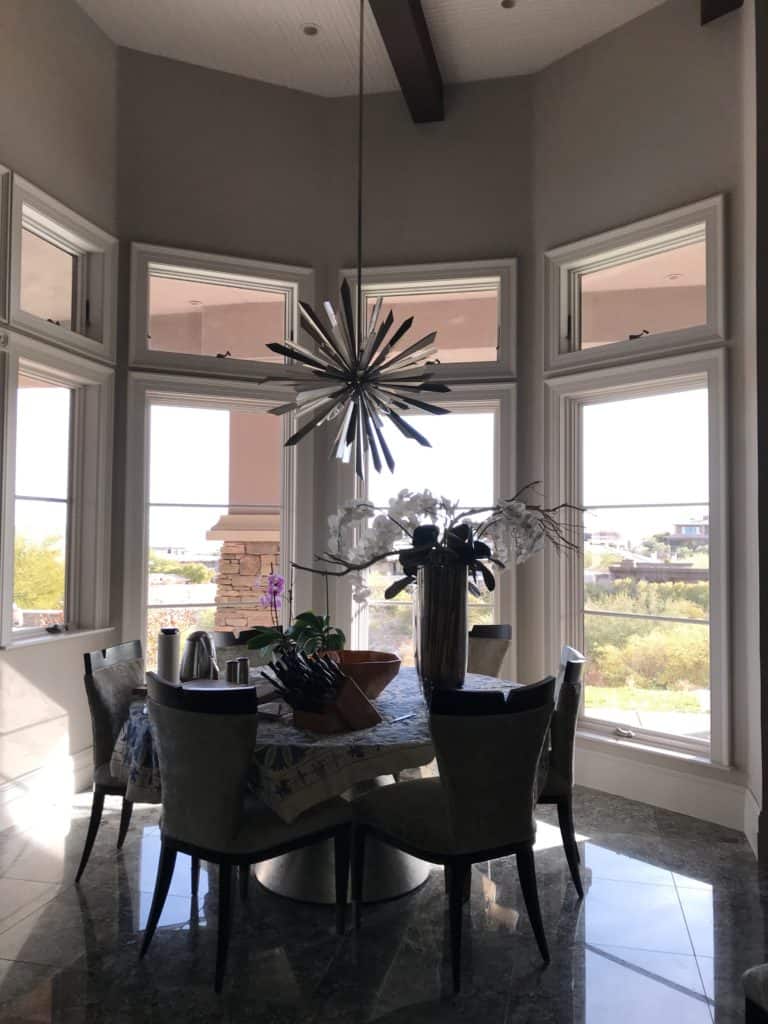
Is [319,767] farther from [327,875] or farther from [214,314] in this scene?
[214,314]

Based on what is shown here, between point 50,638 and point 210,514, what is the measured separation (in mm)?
1208

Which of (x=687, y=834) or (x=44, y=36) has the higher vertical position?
(x=44, y=36)

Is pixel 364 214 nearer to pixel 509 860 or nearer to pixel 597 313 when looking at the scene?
pixel 597 313

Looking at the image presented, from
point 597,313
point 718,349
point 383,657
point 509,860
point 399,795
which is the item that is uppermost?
point 597,313

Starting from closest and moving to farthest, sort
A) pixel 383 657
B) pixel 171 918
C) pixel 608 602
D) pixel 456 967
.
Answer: pixel 456 967
pixel 171 918
pixel 383 657
pixel 608 602

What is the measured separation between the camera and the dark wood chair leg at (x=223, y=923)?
7.73ft

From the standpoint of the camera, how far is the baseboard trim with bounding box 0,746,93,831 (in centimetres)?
374

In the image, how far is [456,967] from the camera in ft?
Result: 7.81

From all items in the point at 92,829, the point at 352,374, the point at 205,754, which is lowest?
the point at 92,829

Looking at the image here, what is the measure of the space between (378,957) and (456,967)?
32cm

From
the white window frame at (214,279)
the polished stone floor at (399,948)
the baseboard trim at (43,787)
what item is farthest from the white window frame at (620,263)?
the baseboard trim at (43,787)

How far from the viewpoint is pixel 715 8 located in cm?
390

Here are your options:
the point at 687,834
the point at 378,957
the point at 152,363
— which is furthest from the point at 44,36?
the point at 687,834

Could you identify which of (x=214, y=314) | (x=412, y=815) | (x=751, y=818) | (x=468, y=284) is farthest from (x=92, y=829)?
(x=468, y=284)
